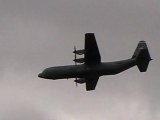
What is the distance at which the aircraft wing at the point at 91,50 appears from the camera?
9800cm

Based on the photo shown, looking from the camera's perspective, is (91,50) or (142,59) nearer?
(91,50)

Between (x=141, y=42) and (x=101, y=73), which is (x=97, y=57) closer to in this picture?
(x=101, y=73)

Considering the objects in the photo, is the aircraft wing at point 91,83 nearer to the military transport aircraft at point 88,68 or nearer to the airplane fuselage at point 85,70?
the military transport aircraft at point 88,68

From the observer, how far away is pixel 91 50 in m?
100

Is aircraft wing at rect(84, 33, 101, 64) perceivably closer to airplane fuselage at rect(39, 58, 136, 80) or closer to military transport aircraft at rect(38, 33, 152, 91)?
military transport aircraft at rect(38, 33, 152, 91)

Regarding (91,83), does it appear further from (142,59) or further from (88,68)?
(142,59)

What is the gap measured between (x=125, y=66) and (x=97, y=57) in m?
5.58

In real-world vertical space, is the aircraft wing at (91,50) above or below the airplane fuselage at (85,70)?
above

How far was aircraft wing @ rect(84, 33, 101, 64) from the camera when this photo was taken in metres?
98.0

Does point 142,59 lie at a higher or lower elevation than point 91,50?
lower

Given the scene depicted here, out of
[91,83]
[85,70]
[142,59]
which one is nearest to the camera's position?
[85,70]

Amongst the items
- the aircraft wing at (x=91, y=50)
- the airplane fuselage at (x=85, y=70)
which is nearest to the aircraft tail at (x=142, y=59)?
the airplane fuselage at (x=85, y=70)

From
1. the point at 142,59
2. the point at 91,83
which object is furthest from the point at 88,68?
the point at 142,59

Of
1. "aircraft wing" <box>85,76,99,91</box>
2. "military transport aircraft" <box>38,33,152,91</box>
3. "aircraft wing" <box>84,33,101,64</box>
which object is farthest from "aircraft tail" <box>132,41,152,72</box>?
"aircraft wing" <box>85,76,99,91</box>
